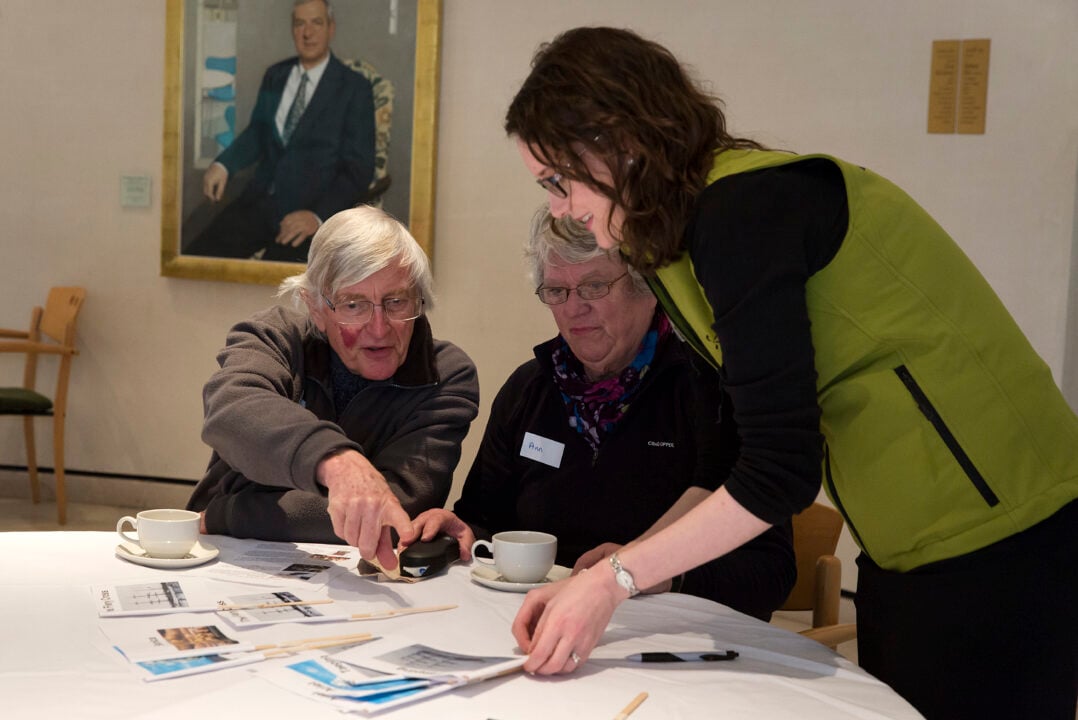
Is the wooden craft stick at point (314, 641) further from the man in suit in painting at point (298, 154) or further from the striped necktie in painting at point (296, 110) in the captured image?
the striped necktie in painting at point (296, 110)

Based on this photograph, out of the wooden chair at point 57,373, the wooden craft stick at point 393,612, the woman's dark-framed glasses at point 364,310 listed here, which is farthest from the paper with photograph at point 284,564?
the wooden chair at point 57,373

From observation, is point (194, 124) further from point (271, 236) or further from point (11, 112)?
point (11, 112)

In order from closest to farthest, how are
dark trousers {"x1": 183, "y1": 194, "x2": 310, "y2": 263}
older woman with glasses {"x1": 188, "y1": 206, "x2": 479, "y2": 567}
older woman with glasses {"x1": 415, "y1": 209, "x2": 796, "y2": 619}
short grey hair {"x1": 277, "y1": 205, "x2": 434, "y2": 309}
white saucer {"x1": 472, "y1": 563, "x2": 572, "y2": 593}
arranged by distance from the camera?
white saucer {"x1": 472, "y1": 563, "x2": 572, "y2": 593} → older woman with glasses {"x1": 188, "y1": 206, "x2": 479, "y2": 567} → older woman with glasses {"x1": 415, "y1": 209, "x2": 796, "y2": 619} → short grey hair {"x1": 277, "y1": 205, "x2": 434, "y2": 309} → dark trousers {"x1": 183, "y1": 194, "x2": 310, "y2": 263}

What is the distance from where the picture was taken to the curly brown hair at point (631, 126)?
4.25ft

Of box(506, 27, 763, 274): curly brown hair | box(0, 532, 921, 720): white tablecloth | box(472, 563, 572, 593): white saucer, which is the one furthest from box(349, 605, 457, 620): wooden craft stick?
box(506, 27, 763, 274): curly brown hair

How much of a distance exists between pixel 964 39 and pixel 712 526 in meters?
3.67

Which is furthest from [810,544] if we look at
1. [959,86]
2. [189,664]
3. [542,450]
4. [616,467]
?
[959,86]

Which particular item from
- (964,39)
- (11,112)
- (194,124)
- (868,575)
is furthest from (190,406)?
(868,575)

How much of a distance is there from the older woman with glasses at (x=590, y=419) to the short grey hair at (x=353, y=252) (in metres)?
0.28

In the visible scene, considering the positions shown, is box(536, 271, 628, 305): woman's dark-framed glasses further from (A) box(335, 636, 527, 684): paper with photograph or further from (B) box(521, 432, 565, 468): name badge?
(A) box(335, 636, 527, 684): paper with photograph

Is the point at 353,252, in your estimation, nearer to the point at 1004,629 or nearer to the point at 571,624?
the point at 571,624

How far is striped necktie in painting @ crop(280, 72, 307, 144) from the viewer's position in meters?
5.09

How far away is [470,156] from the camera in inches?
195

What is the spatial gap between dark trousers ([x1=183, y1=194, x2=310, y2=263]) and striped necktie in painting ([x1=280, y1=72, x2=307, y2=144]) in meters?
0.33
